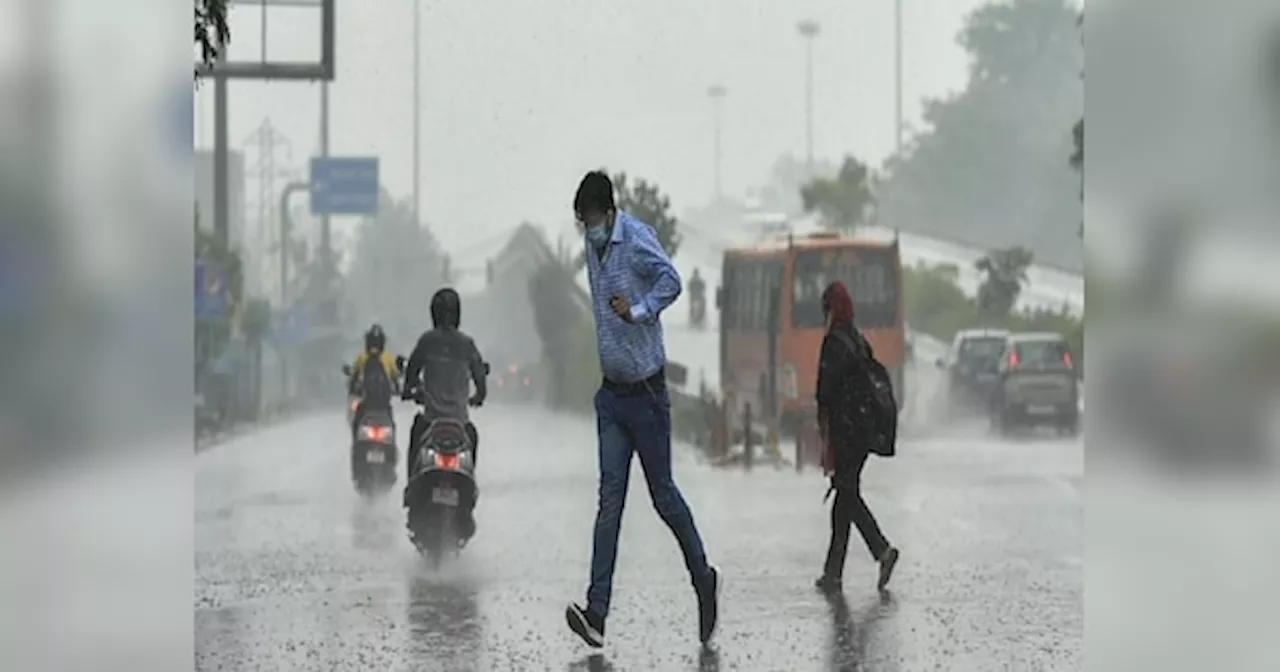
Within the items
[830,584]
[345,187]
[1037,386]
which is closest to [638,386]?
[830,584]

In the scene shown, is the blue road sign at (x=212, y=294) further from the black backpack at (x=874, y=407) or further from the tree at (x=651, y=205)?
the black backpack at (x=874, y=407)

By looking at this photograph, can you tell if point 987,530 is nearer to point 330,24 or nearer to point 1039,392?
point 330,24

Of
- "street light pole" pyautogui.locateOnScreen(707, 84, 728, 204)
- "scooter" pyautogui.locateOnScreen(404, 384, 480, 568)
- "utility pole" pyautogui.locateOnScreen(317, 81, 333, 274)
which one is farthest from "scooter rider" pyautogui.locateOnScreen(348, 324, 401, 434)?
"street light pole" pyautogui.locateOnScreen(707, 84, 728, 204)

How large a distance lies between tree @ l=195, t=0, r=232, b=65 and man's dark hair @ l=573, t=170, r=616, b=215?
1151 millimetres

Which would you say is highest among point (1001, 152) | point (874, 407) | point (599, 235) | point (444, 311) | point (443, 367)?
point (1001, 152)

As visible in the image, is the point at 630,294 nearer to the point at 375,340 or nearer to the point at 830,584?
the point at 830,584

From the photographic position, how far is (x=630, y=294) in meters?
5.80

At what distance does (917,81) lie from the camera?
22.9 m

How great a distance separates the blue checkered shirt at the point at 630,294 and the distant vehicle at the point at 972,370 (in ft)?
60.4

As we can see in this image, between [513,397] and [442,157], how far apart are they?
13.2 ft

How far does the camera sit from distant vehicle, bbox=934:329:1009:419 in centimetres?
2414

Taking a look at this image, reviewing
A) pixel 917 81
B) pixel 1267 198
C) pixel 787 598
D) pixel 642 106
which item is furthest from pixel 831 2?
pixel 1267 198

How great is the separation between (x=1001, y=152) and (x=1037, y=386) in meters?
11.7

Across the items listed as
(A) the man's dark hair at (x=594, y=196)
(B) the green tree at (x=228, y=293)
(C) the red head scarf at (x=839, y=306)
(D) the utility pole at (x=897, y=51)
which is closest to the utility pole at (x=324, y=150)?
(B) the green tree at (x=228, y=293)
